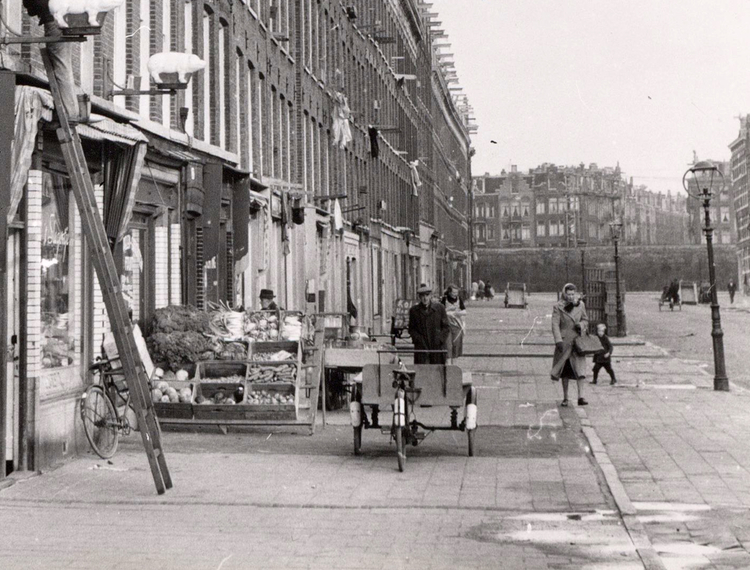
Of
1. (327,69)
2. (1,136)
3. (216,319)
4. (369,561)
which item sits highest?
(327,69)

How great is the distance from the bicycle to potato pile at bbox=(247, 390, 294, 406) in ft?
6.27

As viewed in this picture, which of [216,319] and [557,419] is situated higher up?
[216,319]

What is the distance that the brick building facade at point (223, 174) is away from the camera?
11.5 meters

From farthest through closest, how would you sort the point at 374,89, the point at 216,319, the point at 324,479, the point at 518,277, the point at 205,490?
the point at 518,277 < the point at 374,89 < the point at 216,319 < the point at 324,479 < the point at 205,490

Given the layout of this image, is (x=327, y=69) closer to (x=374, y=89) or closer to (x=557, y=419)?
(x=374, y=89)

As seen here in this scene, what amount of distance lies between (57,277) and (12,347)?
→ 4.79 feet

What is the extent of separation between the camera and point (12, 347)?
1071 cm

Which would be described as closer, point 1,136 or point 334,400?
point 1,136

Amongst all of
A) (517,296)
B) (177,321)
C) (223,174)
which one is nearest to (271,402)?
(177,321)

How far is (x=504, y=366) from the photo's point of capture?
26.2 metres

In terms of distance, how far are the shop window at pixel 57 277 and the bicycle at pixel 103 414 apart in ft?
1.34

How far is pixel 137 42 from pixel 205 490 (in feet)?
27.6

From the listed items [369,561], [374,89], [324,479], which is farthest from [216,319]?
[374,89]

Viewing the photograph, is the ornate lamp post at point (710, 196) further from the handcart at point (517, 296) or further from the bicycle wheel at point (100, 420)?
the handcart at point (517, 296)
